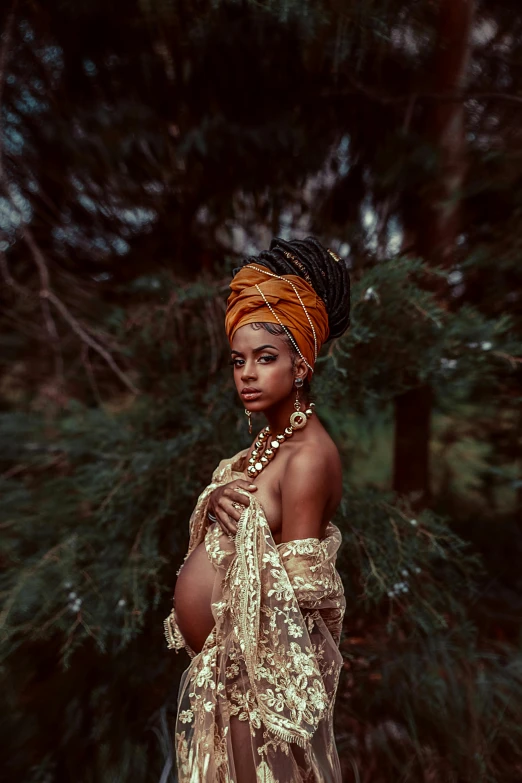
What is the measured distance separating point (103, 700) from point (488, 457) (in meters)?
2.08

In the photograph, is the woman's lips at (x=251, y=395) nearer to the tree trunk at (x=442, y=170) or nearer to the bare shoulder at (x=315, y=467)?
the bare shoulder at (x=315, y=467)

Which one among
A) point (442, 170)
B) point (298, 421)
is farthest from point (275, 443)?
point (442, 170)

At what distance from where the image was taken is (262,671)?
1239 mm

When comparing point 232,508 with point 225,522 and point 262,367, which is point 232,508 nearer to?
point 225,522

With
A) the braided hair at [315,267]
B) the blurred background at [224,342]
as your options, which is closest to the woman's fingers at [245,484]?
the braided hair at [315,267]

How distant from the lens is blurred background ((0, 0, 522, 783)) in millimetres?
2244

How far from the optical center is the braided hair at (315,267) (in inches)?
55.8

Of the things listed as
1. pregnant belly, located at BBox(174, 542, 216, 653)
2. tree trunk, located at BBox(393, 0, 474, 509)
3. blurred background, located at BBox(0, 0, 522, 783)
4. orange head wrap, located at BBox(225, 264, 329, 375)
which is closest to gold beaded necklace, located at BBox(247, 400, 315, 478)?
orange head wrap, located at BBox(225, 264, 329, 375)

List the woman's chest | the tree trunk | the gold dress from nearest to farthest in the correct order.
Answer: the gold dress → the woman's chest → the tree trunk

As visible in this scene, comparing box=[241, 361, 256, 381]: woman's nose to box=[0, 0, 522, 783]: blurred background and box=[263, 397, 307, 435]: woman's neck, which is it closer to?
box=[263, 397, 307, 435]: woman's neck

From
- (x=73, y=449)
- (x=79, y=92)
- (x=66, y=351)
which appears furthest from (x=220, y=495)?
(x=79, y=92)

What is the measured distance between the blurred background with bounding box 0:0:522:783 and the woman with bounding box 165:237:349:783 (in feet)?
2.56

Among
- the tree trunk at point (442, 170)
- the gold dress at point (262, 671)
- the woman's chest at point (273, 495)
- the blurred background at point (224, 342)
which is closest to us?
the gold dress at point (262, 671)

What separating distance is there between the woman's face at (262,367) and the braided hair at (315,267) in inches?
5.0
